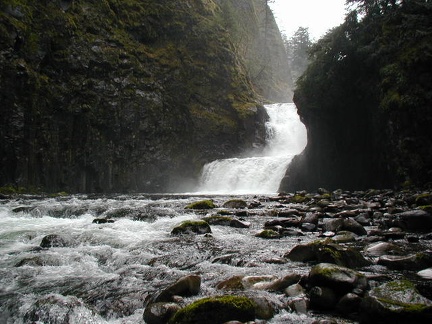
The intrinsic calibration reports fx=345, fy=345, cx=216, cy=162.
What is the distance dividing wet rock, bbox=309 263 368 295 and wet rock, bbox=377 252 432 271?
1267 mm

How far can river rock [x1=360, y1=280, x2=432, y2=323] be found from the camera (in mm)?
3402

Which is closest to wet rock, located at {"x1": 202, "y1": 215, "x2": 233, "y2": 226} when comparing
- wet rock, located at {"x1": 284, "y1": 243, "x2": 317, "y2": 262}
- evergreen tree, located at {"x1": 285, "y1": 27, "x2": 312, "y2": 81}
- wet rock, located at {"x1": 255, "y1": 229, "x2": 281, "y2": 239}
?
wet rock, located at {"x1": 255, "y1": 229, "x2": 281, "y2": 239}

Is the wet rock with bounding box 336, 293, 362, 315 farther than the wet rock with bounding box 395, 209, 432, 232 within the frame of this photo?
No

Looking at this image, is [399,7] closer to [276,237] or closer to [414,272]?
[276,237]

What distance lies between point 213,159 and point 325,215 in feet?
73.7

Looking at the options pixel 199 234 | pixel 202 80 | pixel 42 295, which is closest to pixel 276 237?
pixel 199 234

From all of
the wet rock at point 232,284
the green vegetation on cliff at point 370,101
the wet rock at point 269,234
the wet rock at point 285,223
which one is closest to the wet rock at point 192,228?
the wet rock at point 269,234

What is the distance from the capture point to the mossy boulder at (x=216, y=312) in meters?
3.68

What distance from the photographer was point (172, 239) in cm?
801

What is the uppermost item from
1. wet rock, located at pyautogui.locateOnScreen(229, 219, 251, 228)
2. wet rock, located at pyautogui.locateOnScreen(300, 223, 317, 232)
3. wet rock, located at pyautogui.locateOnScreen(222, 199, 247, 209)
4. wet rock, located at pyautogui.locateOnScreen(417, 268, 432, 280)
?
wet rock, located at pyautogui.locateOnScreen(417, 268, 432, 280)

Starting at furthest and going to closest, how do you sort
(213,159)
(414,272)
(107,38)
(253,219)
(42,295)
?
(213,159)
(107,38)
(253,219)
(414,272)
(42,295)

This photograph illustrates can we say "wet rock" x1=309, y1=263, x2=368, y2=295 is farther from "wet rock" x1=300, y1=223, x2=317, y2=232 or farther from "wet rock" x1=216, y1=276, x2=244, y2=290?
"wet rock" x1=300, y1=223, x2=317, y2=232

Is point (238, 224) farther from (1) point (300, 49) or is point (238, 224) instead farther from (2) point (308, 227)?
(1) point (300, 49)

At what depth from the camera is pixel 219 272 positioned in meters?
5.58
